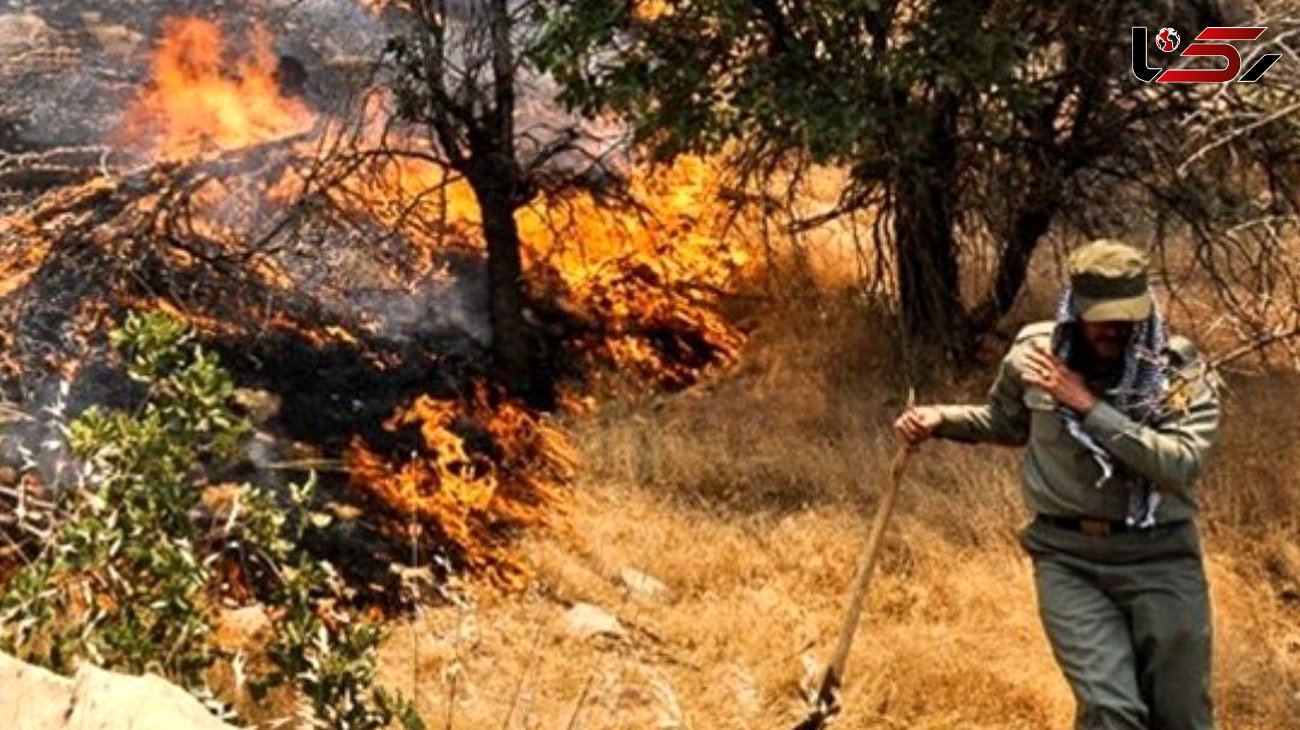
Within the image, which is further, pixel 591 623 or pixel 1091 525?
pixel 591 623

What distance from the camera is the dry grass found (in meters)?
6.80

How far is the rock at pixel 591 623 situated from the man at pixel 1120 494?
119 inches

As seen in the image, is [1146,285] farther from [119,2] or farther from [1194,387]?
[119,2]

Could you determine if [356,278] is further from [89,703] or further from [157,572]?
[89,703]

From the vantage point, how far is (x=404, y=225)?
1088 cm

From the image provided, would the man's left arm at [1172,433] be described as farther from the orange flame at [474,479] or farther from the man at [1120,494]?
the orange flame at [474,479]

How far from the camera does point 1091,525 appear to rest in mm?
4785

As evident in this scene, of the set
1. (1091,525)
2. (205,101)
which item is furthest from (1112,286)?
(205,101)

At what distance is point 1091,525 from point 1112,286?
0.67 meters

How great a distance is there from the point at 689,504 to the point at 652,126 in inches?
85.0

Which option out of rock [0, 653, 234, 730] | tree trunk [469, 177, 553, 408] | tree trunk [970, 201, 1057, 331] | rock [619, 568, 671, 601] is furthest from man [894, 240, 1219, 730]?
tree trunk [469, 177, 553, 408]

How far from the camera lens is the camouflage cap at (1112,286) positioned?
4.61m

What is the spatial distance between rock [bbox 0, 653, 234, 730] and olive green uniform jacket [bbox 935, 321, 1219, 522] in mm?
2400

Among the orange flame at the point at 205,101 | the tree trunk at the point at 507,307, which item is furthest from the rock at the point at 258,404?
the orange flame at the point at 205,101
